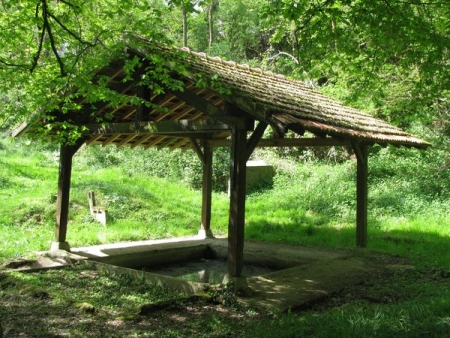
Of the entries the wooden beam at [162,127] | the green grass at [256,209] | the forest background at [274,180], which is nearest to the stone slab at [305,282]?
the forest background at [274,180]

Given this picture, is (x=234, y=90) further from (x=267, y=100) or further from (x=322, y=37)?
(x=322, y=37)

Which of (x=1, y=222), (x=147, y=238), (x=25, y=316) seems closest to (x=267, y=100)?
(x=25, y=316)

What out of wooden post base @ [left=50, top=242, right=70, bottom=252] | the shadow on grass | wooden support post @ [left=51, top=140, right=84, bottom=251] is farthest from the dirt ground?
the shadow on grass

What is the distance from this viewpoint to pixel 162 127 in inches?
296

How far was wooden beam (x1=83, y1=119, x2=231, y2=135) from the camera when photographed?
6.91m

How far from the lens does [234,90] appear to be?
20.7 ft

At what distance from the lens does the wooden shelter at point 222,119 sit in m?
6.36

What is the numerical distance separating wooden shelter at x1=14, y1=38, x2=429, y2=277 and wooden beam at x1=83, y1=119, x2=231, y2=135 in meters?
0.02

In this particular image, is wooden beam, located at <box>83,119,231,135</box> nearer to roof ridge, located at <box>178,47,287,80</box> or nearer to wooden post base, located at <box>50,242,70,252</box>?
roof ridge, located at <box>178,47,287,80</box>

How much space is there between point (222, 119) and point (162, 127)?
137 cm

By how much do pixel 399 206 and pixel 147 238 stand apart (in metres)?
7.80

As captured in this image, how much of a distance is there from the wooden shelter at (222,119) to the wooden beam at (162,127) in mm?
16

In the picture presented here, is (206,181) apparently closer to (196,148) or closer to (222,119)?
(196,148)

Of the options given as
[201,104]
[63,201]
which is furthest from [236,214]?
[63,201]
